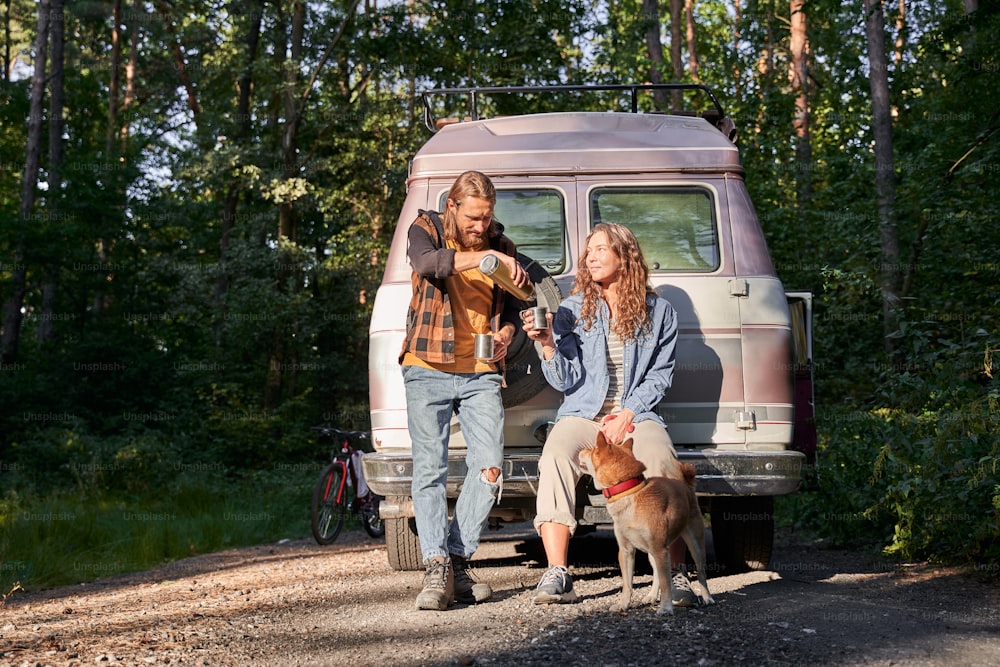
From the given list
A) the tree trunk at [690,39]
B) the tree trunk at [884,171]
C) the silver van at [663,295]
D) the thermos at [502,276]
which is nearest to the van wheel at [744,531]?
the silver van at [663,295]

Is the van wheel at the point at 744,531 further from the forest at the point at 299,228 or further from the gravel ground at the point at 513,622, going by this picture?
the forest at the point at 299,228

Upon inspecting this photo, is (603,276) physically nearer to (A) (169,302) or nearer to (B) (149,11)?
(A) (169,302)

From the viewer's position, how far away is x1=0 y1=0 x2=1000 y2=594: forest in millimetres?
11062

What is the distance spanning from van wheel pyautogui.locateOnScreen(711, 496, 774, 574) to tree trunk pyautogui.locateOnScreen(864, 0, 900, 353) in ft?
13.7

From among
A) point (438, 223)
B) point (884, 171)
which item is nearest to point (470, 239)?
point (438, 223)

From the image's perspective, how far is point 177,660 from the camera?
4.38 metres

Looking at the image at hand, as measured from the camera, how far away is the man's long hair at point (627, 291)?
5512 millimetres

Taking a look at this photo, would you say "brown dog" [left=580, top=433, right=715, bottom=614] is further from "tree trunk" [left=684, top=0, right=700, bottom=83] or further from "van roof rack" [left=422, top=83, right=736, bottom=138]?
"tree trunk" [left=684, top=0, right=700, bottom=83]

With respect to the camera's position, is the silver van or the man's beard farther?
the silver van

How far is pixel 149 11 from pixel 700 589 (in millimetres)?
24363

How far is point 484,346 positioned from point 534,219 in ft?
5.19

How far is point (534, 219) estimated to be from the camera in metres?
6.60

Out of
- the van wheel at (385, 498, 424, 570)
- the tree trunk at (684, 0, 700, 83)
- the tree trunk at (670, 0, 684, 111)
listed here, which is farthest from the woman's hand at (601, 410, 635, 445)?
the tree trunk at (684, 0, 700, 83)

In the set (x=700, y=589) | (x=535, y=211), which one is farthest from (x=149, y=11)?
(x=700, y=589)
